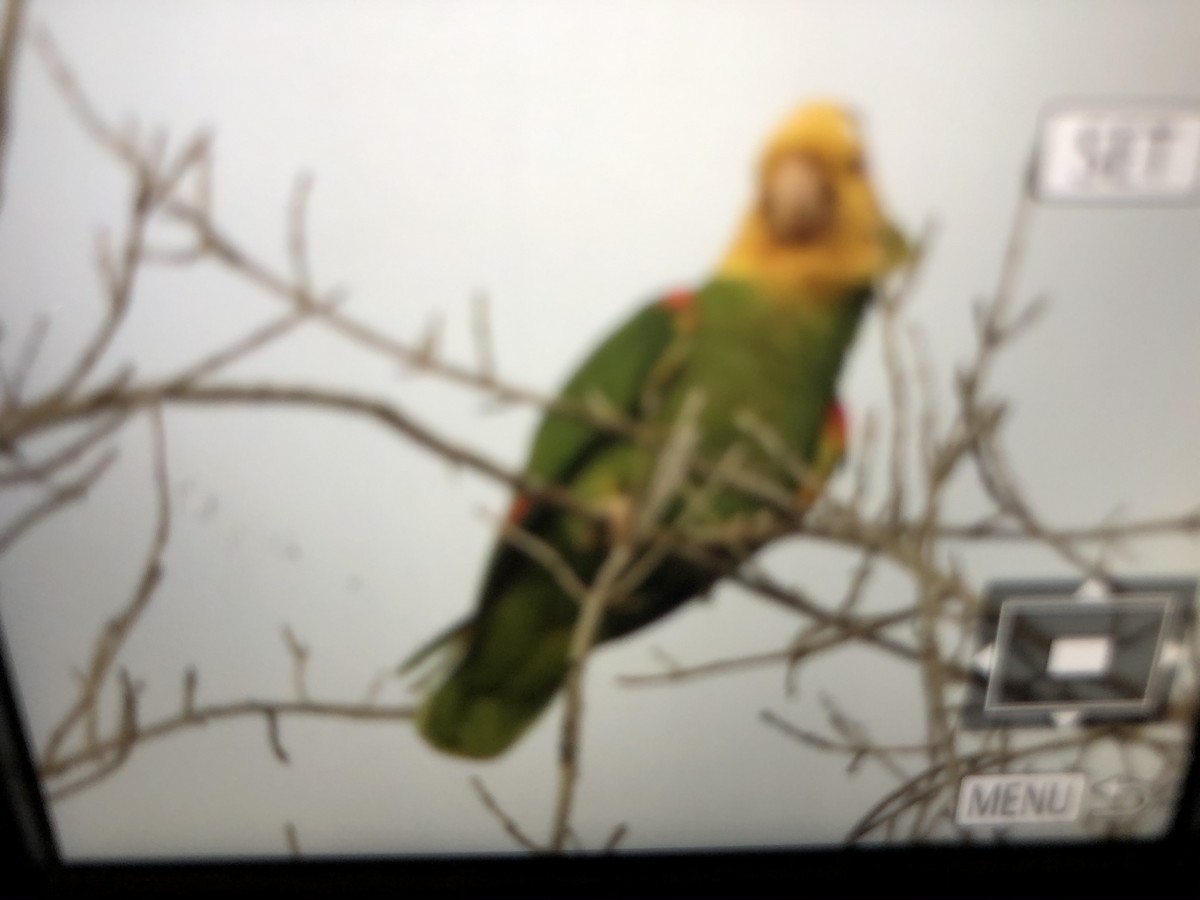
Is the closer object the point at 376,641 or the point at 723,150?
the point at 723,150

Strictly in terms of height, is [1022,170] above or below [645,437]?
above

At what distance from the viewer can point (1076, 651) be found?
724 mm

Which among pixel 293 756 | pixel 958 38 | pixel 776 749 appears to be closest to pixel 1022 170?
pixel 958 38

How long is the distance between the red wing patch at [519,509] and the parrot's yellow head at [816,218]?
0.20m

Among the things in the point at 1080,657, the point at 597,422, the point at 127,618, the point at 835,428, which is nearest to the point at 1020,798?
the point at 1080,657

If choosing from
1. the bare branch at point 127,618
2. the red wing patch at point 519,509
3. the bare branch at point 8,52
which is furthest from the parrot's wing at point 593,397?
the bare branch at point 8,52

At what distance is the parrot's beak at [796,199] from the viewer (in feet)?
1.94

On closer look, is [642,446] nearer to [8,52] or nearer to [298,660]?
[298,660]

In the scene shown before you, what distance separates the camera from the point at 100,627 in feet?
2.31

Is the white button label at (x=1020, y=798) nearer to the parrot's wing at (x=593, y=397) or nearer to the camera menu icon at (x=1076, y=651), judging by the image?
the camera menu icon at (x=1076, y=651)

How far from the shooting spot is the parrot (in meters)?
0.60

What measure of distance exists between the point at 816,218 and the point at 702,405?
137 mm

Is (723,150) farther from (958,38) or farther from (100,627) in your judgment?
(100,627)

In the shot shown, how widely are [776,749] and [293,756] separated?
1.20 feet
